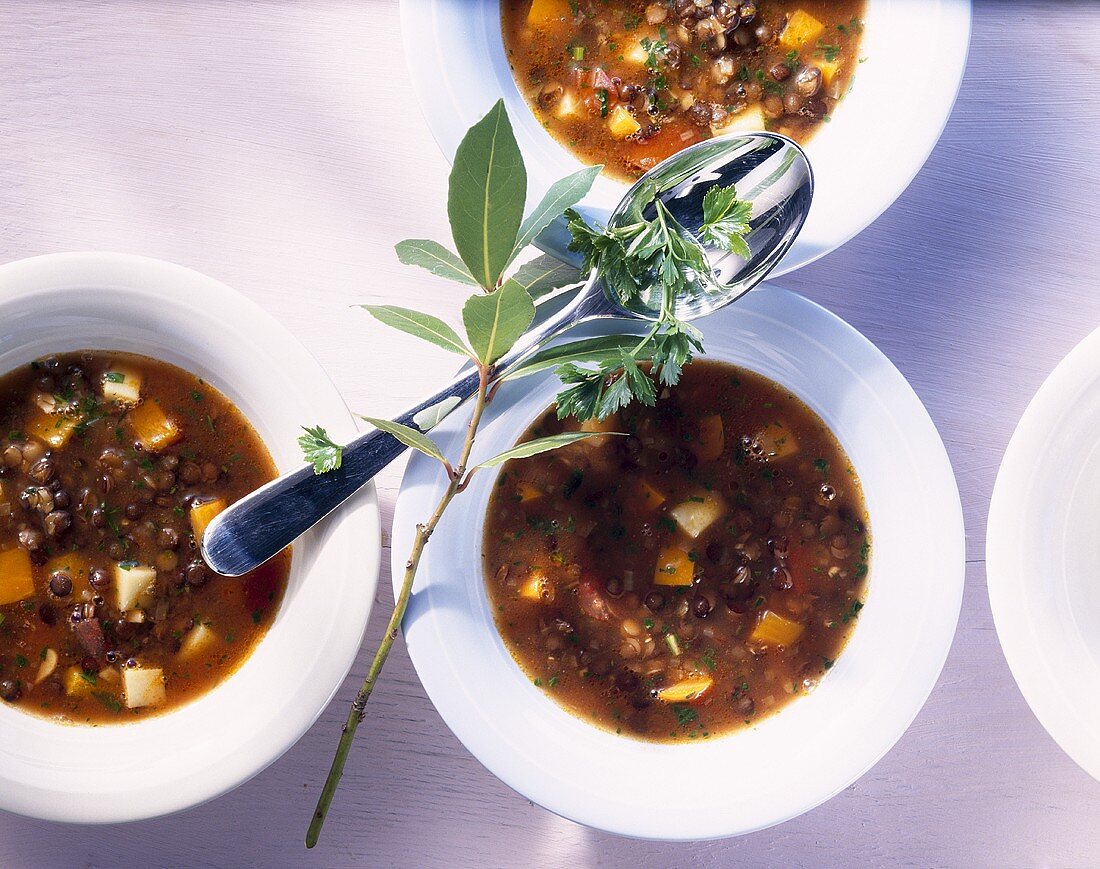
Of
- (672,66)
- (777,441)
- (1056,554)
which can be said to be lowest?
(1056,554)

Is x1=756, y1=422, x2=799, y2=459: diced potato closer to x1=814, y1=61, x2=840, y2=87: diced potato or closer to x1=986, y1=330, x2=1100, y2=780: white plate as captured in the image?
x1=986, y1=330, x2=1100, y2=780: white plate

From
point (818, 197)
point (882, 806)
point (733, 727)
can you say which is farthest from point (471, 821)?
point (818, 197)

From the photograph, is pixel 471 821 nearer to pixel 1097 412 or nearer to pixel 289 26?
pixel 1097 412

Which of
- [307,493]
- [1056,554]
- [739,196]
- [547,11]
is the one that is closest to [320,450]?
[307,493]

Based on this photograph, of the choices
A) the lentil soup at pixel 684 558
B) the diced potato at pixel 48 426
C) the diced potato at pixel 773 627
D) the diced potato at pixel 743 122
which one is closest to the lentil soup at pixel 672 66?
the diced potato at pixel 743 122

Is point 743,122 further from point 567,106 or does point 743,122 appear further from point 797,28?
point 567,106

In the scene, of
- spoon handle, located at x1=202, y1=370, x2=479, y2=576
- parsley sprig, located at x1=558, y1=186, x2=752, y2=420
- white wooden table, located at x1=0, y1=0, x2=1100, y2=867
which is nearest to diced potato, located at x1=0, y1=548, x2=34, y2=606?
spoon handle, located at x1=202, y1=370, x2=479, y2=576

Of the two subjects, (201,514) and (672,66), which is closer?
(201,514)
